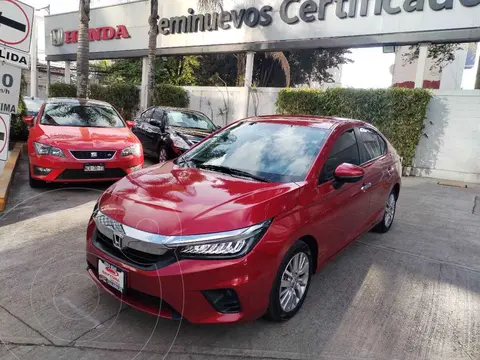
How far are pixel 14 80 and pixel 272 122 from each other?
9.91ft

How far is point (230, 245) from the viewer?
8.41ft

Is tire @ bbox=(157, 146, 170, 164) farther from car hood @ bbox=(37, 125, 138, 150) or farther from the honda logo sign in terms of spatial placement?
the honda logo sign

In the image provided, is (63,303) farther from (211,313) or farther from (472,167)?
(472,167)

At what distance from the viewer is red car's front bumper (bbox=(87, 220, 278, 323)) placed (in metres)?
2.48

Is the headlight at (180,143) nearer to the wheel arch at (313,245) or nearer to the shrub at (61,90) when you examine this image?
the wheel arch at (313,245)

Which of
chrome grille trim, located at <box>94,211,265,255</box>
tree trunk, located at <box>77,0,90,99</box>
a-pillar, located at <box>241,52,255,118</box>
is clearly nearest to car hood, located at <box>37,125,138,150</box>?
chrome grille trim, located at <box>94,211,265,255</box>

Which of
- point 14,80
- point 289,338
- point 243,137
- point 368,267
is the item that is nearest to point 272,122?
point 243,137

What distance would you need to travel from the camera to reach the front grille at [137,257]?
2.54m

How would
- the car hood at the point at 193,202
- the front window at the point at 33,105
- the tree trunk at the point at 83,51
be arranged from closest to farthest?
the car hood at the point at 193,202 < the tree trunk at the point at 83,51 < the front window at the point at 33,105

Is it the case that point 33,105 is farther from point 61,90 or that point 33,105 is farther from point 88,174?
point 88,174

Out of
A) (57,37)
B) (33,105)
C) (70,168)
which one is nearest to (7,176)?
(70,168)

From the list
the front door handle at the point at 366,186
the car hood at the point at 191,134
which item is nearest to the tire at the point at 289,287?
the front door handle at the point at 366,186

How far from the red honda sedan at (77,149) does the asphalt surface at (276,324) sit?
1.17 m

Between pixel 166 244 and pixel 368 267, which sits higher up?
pixel 166 244
